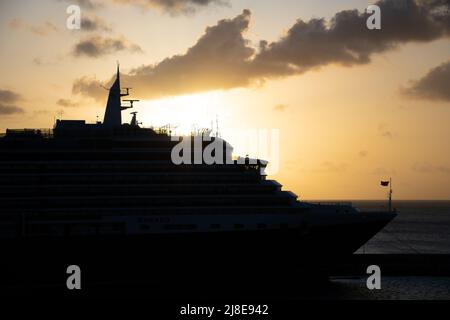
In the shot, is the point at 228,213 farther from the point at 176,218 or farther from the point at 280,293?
the point at 280,293

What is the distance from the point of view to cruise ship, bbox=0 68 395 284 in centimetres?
5162

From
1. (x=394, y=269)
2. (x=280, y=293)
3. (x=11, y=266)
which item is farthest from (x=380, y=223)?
(x=11, y=266)

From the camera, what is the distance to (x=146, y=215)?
51625 mm

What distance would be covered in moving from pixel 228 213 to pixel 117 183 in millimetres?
8318

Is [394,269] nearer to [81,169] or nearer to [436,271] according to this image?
[436,271]

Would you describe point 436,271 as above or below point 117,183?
below

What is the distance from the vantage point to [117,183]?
52.5m

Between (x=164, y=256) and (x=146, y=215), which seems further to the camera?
(x=164, y=256)

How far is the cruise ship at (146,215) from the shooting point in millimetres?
51625

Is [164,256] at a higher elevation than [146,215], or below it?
below
